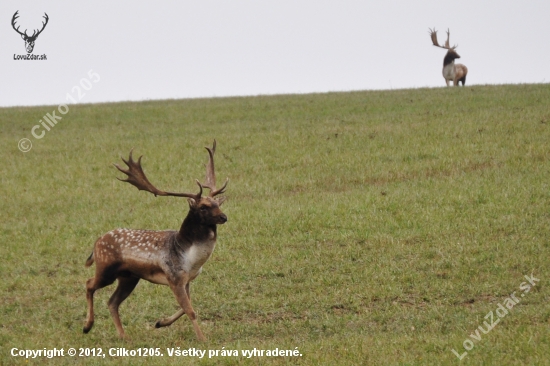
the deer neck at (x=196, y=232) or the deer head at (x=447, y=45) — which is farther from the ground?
the deer head at (x=447, y=45)

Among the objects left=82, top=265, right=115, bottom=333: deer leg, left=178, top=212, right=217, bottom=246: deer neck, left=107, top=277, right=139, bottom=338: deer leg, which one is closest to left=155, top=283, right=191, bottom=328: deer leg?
left=107, top=277, right=139, bottom=338: deer leg

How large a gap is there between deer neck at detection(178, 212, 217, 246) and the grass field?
1.28 metres

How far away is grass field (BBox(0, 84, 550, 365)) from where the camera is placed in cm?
1102

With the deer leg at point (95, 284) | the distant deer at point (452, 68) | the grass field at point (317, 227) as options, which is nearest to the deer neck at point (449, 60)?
the distant deer at point (452, 68)

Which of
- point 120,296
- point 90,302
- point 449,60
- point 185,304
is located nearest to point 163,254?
point 185,304

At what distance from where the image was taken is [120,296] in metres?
11.5

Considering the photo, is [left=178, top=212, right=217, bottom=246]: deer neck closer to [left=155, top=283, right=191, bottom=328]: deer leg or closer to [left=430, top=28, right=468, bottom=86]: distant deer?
[left=155, top=283, right=191, bottom=328]: deer leg

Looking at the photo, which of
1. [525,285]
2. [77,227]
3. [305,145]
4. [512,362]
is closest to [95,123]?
[305,145]

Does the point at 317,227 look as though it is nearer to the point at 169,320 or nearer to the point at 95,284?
the point at 169,320

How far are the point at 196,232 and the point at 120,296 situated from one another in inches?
61.6

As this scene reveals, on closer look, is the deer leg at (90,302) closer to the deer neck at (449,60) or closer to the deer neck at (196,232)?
the deer neck at (196,232)

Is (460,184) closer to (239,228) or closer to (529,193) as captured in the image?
(529,193)

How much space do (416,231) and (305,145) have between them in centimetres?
897

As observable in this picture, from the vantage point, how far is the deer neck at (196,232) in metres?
10.8
